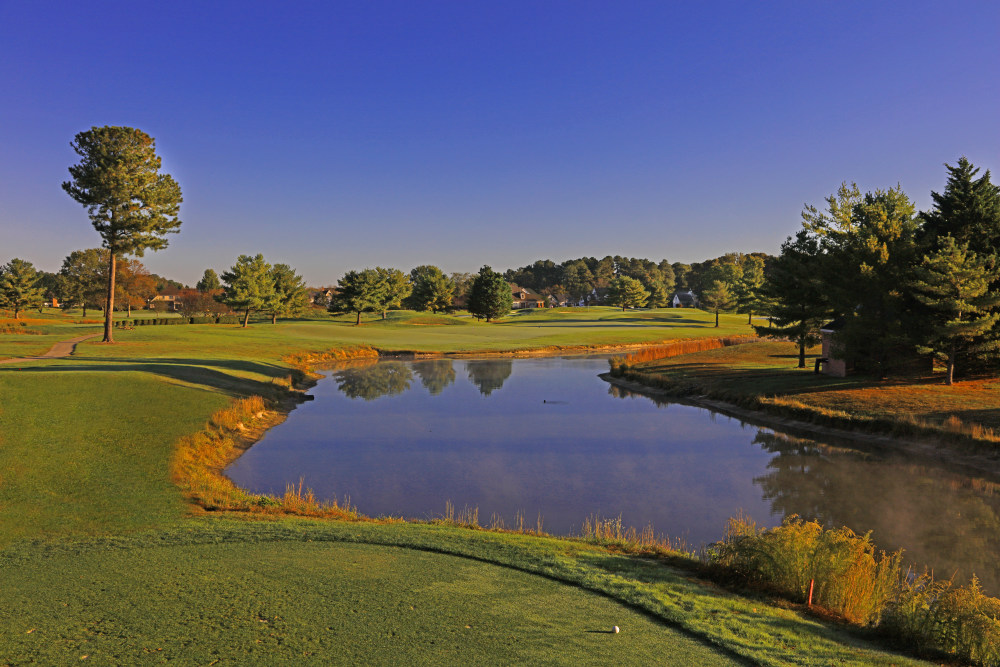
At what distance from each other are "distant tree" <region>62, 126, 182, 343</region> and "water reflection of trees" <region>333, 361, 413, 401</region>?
18519mm

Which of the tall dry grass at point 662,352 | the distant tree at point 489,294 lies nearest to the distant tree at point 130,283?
the distant tree at point 489,294

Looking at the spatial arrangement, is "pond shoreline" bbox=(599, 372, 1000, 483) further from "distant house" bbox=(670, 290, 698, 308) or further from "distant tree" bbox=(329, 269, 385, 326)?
"distant house" bbox=(670, 290, 698, 308)

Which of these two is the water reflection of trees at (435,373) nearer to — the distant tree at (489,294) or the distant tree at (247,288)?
the distant tree at (247,288)

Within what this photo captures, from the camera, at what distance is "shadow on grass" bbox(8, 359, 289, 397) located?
3278cm

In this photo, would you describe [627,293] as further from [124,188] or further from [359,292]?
[124,188]

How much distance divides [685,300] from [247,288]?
139956mm

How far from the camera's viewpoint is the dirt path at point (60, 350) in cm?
3634

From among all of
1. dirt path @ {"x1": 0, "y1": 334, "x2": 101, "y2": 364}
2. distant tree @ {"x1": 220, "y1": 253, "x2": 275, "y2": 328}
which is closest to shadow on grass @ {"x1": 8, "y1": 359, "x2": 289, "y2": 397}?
dirt path @ {"x1": 0, "y1": 334, "x2": 101, "y2": 364}

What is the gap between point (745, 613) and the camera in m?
9.62

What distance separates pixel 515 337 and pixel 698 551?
71.4 m

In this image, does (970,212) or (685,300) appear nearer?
(970,212)

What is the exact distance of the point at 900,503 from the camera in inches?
738

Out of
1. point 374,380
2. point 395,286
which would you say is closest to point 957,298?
point 374,380

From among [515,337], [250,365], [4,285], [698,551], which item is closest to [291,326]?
[515,337]
